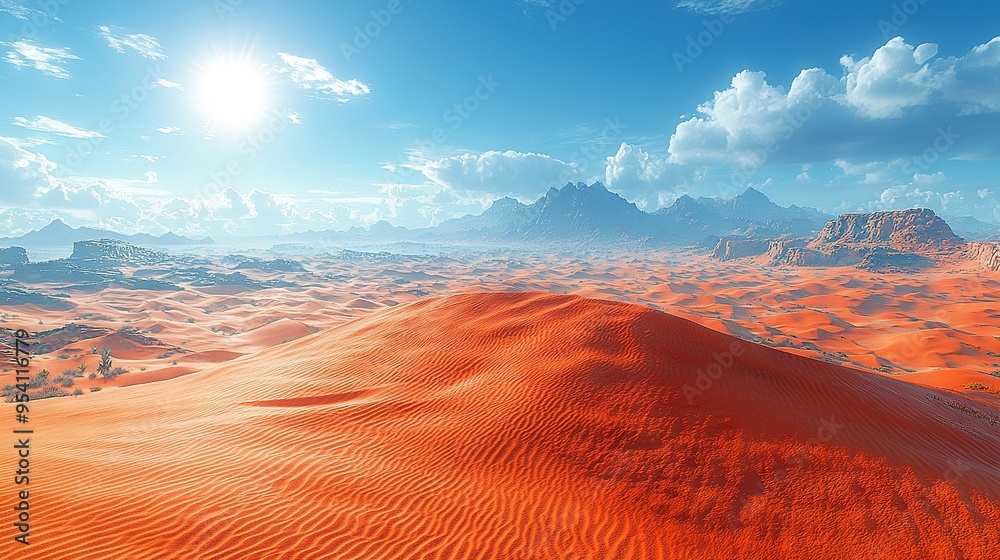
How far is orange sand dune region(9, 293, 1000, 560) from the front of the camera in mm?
6617

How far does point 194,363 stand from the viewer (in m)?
29.6

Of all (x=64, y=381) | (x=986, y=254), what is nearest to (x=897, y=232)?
(x=986, y=254)

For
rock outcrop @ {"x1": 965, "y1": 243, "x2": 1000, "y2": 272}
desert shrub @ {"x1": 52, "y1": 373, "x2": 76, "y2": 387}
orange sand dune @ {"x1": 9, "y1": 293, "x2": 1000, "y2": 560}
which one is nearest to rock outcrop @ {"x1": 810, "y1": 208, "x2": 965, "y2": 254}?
rock outcrop @ {"x1": 965, "y1": 243, "x2": 1000, "y2": 272}

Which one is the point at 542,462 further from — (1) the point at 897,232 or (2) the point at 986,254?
(1) the point at 897,232

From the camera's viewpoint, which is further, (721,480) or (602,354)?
(602,354)

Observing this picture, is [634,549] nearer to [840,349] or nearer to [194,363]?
[194,363]

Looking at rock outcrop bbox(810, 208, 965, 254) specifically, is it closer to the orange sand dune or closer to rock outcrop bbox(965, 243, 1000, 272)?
rock outcrop bbox(965, 243, 1000, 272)

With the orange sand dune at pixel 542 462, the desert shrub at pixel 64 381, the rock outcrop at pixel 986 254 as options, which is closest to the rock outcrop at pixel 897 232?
the rock outcrop at pixel 986 254

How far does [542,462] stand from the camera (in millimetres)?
9172

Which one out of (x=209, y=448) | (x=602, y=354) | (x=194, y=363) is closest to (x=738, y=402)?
(x=602, y=354)

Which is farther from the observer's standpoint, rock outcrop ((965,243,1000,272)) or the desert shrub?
rock outcrop ((965,243,1000,272))

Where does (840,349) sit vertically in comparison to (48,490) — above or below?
below

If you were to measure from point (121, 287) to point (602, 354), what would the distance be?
127 m

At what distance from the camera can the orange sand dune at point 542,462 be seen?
6617mm
